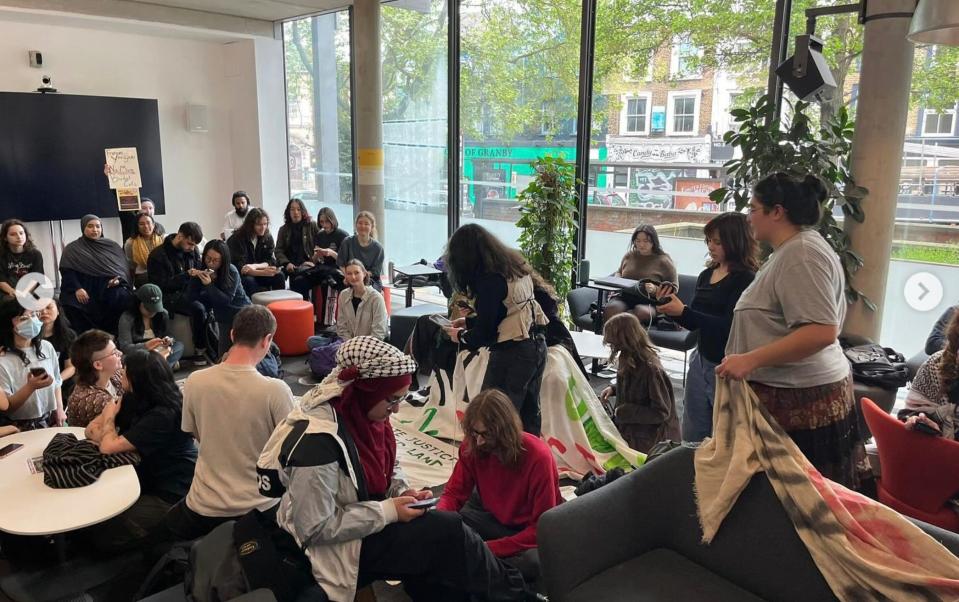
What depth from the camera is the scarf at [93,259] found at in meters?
6.05

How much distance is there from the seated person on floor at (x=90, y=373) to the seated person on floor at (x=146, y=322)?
7.72 feet

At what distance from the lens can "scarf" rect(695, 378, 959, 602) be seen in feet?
6.17

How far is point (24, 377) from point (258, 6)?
601cm

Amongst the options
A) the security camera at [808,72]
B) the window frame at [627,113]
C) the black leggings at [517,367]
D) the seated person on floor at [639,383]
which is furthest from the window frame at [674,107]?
the black leggings at [517,367]

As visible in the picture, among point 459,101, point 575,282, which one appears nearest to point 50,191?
point 459,101

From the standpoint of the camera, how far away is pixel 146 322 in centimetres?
597

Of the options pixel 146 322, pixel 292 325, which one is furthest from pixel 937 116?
pixel 146 322

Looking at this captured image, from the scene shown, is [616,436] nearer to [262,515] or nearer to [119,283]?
[262,515]

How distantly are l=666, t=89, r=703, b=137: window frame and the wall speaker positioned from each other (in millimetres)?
6132

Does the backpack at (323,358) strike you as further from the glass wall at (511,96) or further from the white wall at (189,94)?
the white wall at (189,94)

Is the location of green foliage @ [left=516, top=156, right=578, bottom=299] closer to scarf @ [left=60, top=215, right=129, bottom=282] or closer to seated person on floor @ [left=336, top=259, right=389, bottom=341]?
seated person on floor @ [left=336, top=259, right=389, bottom=341]

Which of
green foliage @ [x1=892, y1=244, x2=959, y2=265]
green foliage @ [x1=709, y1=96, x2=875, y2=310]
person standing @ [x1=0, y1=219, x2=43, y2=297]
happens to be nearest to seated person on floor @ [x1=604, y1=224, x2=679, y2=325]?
green foliage @ [x1=709, y1=96, x2=875, y2=310]

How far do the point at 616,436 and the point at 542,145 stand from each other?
3740 mm

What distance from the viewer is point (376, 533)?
83.6 inches
